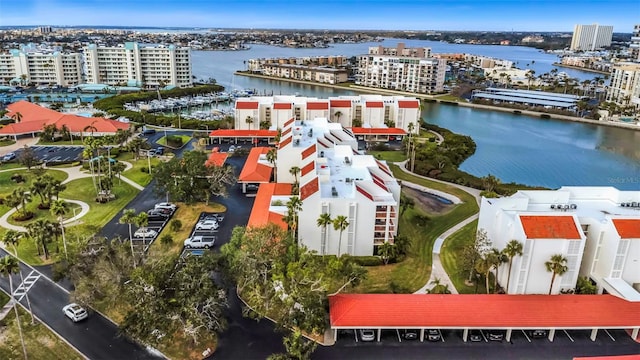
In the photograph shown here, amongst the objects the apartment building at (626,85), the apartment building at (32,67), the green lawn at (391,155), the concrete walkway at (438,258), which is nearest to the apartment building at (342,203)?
the concrete walkway at (438,258)

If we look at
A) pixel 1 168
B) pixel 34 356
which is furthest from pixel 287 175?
pixel 1 168

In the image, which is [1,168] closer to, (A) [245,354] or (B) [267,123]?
(B) [267,123]

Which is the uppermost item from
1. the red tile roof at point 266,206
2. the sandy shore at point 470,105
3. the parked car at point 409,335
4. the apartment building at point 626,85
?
the apartment building at point 626,85

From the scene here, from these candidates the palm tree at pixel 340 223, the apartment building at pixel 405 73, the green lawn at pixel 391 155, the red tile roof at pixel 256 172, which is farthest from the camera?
the apartment building at pixel 405 73

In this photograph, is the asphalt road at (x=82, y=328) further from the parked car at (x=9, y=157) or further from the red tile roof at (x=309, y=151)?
the parked car at (x=9, y=157)

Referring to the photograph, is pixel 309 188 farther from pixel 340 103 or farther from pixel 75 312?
pixel 340 103

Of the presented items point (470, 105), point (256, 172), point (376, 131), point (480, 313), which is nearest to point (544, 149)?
point (376, 131)

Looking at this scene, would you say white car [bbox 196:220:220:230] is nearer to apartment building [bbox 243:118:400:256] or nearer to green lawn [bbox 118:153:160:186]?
apartment building [bbox 243:118:400:256]
